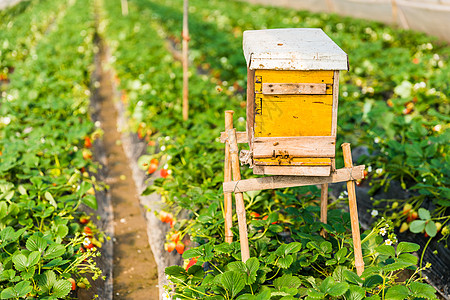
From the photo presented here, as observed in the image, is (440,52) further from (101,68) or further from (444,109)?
(101,68)

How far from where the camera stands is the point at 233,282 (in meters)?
1.86

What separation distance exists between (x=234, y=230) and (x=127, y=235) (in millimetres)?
1460

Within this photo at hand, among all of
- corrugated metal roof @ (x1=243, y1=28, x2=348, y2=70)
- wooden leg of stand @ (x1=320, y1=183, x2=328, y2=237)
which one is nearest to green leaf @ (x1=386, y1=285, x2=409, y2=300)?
wooden leg of stand @ (x1=320, y1=183, x2=328, y2=237)

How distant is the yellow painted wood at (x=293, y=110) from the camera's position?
1719 millimetres

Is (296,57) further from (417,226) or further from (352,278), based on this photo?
(417,226)

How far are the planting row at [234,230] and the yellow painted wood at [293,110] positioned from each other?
0.59m

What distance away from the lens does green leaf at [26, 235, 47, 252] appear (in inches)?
84.3

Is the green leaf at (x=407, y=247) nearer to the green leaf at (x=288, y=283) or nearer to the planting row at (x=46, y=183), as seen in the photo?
the green leaf at (x=288, y=283)

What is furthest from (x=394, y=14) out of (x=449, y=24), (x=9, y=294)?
(x=9, y=294)

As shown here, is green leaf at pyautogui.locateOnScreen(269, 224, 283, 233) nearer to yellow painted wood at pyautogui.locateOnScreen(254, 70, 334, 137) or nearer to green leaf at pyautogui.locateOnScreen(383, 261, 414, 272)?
green leaf at pyautogui.locateOnScreen(383, 261, 414, 272)

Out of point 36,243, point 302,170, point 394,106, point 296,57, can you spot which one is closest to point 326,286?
point 302,170

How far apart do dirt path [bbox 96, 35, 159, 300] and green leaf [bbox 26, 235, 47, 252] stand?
0.81m

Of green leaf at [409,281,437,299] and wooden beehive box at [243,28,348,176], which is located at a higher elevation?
wooden beehive box at [243,28,348,176]

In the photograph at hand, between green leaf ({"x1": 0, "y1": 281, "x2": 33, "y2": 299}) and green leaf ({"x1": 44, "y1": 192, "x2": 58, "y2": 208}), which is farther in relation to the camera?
green leaf ({"x1": 44, "y1": 192, "x2": 58, "y2": 208})
